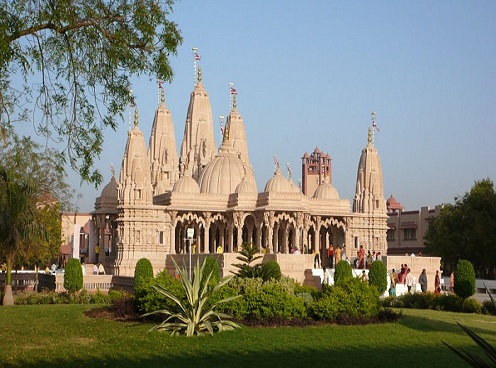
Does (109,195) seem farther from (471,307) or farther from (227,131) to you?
(471,307)

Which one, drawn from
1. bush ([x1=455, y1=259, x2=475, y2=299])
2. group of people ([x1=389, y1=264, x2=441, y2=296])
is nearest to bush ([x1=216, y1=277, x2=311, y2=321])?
bush ([x1=455, y1=259, x2=475, y2=299])

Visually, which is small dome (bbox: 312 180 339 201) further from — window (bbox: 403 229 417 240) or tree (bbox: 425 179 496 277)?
window (bbox: 403 229 417 240)

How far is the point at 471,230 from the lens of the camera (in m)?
51.7

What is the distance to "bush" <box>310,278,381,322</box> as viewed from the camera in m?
19.5

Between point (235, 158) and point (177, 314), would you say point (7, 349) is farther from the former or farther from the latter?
point (235, 158)

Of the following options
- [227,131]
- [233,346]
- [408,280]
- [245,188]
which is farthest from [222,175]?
[233,346]

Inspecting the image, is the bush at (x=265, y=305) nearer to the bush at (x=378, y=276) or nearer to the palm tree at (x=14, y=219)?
the palm tree at (x=14, y=219)

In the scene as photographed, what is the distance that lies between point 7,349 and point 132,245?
3923cm

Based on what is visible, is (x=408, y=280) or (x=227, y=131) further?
(x=227, y=131)

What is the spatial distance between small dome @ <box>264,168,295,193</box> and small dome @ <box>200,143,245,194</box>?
159 inches

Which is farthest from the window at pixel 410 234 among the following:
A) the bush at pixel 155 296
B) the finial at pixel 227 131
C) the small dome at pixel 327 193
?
the bush at pixel 155 296

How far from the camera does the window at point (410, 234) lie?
260 ft

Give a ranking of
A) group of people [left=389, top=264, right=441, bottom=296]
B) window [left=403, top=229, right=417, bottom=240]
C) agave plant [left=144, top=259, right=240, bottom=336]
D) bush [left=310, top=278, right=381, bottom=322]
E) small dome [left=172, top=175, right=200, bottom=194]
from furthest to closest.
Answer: window [left=403, top=229, right=417, bottom=240] → small dome [left=172, top=175, right=200, bottom=194] → group of people [left=389, top=264, right=441, bottom=296] → bush [left=310, top=278, right=381, bottom=322] → agave plant [left=144, top=259, right=240, bottom=336]

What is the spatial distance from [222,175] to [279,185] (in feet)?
19.7
